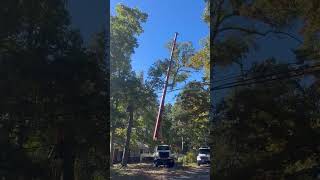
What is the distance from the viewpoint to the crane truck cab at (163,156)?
9.81 metres

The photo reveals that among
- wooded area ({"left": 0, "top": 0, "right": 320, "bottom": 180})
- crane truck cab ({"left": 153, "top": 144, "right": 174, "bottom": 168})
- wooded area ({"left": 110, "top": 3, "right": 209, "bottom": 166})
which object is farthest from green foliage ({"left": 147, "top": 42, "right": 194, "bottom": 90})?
wooded area ({"left": 0, "top": 0, "right": 320, "bottom": 180})

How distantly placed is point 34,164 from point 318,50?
3.92 metres

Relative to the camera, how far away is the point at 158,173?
967 centimetres

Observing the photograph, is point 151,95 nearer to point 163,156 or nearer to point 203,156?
point 163,156

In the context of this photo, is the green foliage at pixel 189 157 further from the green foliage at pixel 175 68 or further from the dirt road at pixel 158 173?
the green foliage at pixel 175 68

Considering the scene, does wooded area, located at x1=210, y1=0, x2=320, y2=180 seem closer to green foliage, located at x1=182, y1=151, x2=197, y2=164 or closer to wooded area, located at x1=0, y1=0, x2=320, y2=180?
wooded area, located at x1=0, y1=0, x2=320, y2=180

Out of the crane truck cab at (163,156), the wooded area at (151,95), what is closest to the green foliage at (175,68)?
the wooded area at (151,95)

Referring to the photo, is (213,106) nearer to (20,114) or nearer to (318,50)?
(318,50)

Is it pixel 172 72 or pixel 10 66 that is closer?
pixel 10 66

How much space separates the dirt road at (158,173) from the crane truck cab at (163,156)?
5.0 inches

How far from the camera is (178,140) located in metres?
10.8

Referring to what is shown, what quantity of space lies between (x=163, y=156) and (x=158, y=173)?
19.8 inches

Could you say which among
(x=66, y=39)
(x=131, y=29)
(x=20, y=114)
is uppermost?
(x=131, y=29)

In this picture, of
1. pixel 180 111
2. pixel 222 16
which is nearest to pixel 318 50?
pixel 222 16
